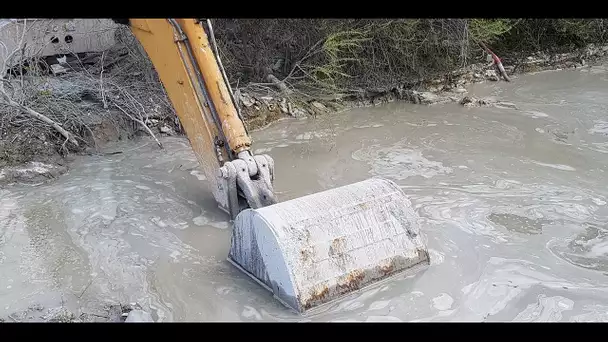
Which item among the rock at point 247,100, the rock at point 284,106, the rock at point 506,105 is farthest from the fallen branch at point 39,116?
the rock at point 506,105

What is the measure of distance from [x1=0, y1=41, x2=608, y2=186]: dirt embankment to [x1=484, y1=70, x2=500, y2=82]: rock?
33.7 inches

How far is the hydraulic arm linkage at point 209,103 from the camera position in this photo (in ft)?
15.6

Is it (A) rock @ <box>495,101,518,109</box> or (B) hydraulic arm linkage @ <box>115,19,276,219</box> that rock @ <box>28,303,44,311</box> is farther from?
(A) rock @ <box>495,101,518,109</box>

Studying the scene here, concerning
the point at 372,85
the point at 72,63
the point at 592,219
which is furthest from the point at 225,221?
the point at 372,85

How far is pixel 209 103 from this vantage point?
4891mm

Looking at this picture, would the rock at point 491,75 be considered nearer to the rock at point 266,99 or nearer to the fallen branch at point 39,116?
the rock at point 266,99

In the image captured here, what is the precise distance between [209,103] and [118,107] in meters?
3.04

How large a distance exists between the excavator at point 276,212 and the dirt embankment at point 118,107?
8.01ft

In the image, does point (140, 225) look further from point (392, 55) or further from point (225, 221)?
point (392, 55)

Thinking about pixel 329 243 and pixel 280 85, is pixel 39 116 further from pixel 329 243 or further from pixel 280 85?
pixel 329 243

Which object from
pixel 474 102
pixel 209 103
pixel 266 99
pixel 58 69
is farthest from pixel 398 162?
pixel 58 69
